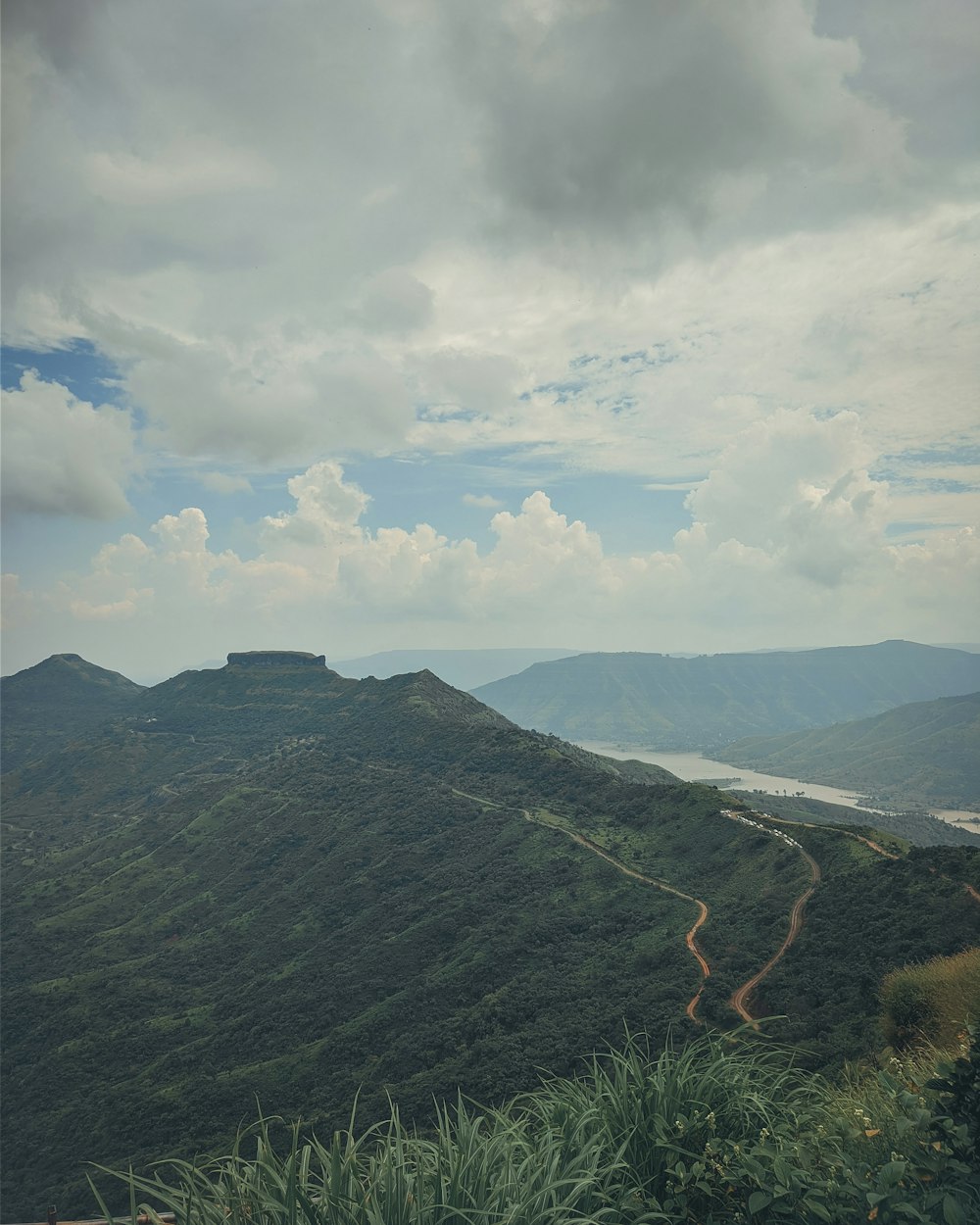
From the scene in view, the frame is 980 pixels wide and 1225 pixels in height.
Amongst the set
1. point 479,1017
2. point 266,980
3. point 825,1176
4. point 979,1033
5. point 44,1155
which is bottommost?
point 44,1155

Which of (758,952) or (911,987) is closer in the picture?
(911,987)

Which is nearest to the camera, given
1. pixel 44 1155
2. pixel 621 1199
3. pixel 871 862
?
pixel 621 1199

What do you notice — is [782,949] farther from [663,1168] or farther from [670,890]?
[663,1168]

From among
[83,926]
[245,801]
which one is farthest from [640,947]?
[245,801]

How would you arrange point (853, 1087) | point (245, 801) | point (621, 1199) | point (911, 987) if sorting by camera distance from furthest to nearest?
point (245, 801) < point (911, 987) < point (853, 1087) < point (621, 1199)

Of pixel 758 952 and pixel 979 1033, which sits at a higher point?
pixel 979 1033

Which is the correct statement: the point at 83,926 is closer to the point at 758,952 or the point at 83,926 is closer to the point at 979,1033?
the point at 758,952
